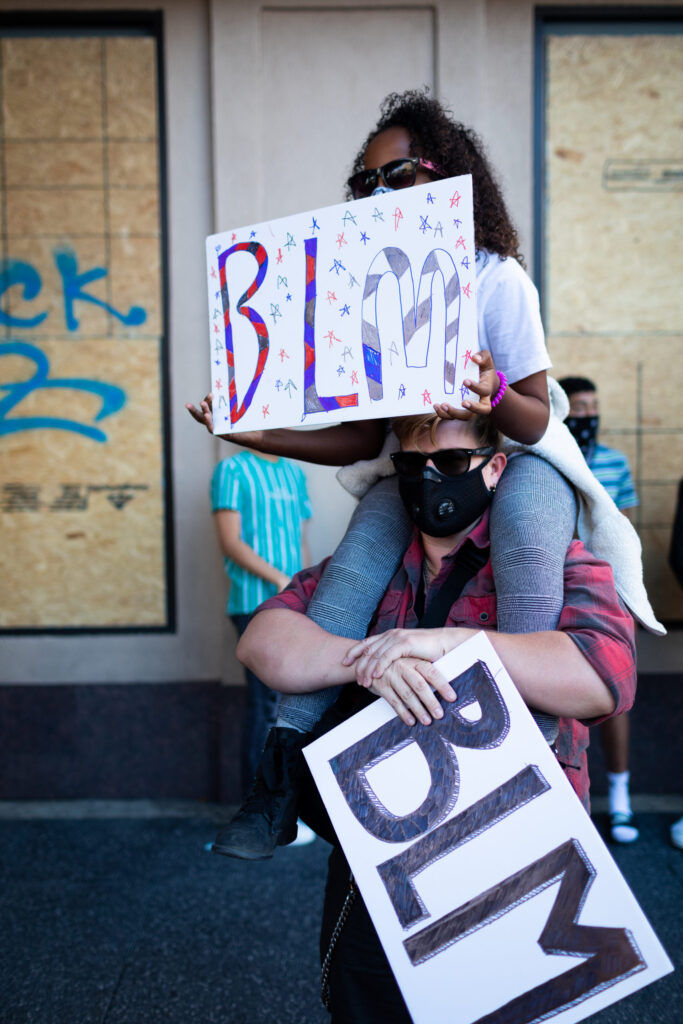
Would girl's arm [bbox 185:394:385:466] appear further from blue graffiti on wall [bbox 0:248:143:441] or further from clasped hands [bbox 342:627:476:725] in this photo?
blue graffiti on wall [bbox 0:248:143:441]

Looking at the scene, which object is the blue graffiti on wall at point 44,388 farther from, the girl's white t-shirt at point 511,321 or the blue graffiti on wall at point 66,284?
the girl's white t-shirt at point 511,321

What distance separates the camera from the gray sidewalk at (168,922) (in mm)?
2863

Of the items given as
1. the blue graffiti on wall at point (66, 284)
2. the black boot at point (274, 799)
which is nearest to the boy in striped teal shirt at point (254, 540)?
the blue graffiti on wall at point (66, 284)

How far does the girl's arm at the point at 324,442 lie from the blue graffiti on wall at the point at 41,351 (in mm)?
2768

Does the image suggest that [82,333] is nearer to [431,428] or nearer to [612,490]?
[612,490]

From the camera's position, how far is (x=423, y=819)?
151cm

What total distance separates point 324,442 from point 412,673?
2.50 ft

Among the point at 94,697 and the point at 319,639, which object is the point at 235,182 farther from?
the point at 319,639

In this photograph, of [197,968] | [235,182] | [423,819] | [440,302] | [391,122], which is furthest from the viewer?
[235,182]

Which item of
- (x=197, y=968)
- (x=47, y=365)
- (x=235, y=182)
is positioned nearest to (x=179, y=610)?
(x=47, y=365)

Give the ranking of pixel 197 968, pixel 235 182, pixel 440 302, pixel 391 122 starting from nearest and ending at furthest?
pixel 440 302
pixel 391 122
pixel 197 968
pixel 235 182

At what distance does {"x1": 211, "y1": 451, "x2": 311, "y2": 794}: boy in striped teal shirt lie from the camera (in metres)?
4.07

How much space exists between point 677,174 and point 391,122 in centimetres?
304

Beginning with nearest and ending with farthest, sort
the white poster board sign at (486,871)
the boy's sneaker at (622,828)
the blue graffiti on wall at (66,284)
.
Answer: the white poster board sign at (486,871), the boy's sneaker at (622,828), the blue graffiti on wall at (66,284)
